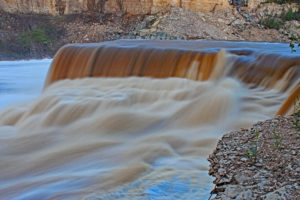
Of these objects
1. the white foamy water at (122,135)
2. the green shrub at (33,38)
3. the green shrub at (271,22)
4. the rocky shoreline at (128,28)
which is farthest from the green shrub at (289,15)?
the white foamy water at (122,135)

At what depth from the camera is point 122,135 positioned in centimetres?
487

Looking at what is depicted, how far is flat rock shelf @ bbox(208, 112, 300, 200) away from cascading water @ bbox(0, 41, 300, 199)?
0.38m

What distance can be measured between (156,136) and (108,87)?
111 inches

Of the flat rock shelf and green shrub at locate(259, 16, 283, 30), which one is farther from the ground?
the flat rock shelf

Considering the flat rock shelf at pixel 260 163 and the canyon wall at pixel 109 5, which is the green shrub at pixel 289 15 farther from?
the flat rock shelf at pixel 260 163

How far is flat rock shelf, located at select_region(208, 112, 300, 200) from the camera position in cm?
212

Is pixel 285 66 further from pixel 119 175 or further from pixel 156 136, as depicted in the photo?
pixel 119 175

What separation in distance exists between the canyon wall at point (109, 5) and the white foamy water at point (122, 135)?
70.3ft

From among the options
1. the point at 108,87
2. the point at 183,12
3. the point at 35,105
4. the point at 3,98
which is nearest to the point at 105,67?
the point at 108,87

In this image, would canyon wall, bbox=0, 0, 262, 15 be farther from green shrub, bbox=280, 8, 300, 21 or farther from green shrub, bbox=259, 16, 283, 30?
green shrub, bbox=280, 8, 300, 21

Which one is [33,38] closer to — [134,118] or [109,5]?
[109,5]

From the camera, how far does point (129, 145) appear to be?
4457mm

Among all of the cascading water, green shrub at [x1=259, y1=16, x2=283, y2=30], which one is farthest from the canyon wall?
the cascading water

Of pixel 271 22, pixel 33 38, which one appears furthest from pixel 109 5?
pixel 271 22
